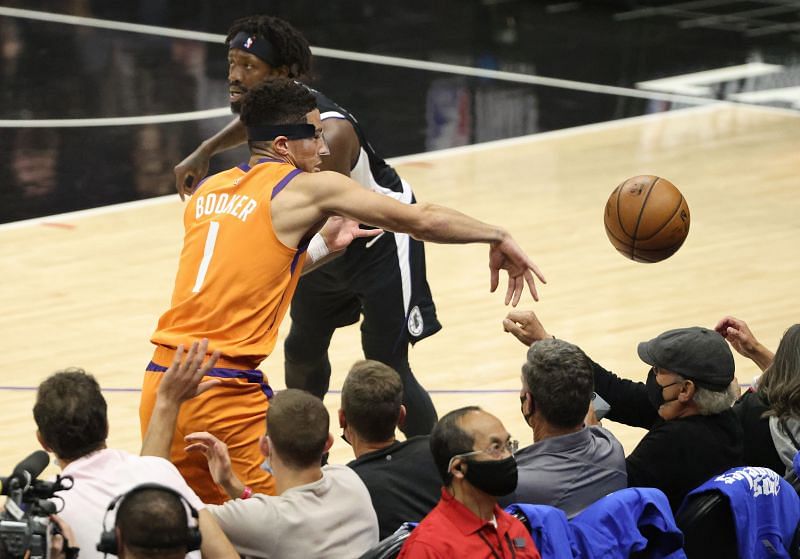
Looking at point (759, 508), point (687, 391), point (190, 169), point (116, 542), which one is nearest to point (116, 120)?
point (190, 169)

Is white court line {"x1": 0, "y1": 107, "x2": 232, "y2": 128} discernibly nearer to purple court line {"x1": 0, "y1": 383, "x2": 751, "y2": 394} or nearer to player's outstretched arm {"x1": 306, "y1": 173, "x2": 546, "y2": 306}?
purple court line {"x1": 0, "y1": 383, "x2": 751, "y2": 394}

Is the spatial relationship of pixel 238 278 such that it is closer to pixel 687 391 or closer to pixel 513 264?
pixel 513 264

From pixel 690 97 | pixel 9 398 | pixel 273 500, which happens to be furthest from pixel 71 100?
pixel 273 500

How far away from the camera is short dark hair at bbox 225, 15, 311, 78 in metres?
6.64

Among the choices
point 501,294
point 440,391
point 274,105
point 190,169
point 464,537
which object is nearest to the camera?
point 464,537

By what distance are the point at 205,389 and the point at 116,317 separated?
4.40 m

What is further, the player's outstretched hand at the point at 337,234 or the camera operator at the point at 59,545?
the player's outstretched hand at the point at 337,234

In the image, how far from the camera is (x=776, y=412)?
5.30 m

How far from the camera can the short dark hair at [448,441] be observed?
432 cm

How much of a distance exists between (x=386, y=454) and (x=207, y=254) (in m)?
0.94

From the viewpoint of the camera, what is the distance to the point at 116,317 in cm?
922

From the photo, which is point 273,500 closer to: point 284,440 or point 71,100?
point 284,440

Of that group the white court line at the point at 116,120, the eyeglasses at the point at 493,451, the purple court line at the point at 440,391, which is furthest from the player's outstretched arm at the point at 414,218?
the white court line at the point at 116,120

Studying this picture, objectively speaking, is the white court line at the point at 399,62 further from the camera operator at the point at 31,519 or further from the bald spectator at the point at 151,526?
the bald spectator at the point at 151,526
